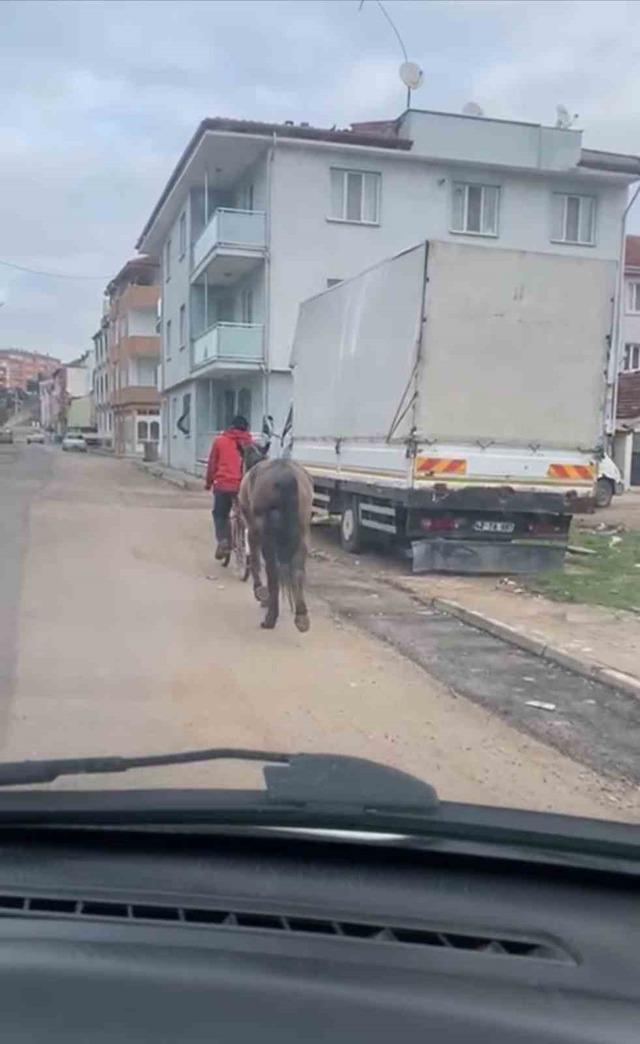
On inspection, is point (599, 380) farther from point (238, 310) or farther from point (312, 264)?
point (238, 310)

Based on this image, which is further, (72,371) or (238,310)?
(72,371)

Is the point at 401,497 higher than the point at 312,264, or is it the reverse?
the point at 312,264

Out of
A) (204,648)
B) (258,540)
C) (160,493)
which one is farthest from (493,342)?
(160,493)

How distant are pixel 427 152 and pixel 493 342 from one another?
20924 millimetres

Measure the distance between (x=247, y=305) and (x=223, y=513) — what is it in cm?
2120

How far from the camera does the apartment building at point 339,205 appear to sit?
30500mm

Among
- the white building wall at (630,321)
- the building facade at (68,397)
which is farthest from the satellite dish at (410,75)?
the building facade at (68,397)

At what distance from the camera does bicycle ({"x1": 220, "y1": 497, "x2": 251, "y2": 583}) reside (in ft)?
42.9

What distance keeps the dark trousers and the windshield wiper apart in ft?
34.6

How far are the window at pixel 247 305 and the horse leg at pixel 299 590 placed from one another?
2430 centimetres

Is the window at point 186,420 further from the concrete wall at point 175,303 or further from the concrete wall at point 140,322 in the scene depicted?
the concrete wall at point 140,322

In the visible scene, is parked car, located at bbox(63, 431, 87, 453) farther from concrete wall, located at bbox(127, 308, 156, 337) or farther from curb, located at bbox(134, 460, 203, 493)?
curb, located at bbox(134, 460, 203, 493)

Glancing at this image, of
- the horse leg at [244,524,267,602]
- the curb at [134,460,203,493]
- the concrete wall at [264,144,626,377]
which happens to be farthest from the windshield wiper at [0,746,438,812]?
the concrete wall at [264,144,626,377]

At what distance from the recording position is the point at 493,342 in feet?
43.1
